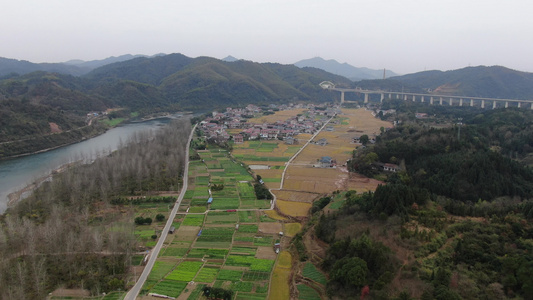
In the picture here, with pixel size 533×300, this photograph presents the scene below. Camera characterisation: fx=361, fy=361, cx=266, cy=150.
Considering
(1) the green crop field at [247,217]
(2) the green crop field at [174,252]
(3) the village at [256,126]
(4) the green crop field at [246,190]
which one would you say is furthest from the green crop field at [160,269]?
(3) the village at [256,126]

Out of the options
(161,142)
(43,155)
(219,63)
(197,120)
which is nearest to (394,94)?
(219,63)

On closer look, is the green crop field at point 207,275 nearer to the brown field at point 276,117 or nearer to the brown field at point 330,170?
the brown field at point 330,170

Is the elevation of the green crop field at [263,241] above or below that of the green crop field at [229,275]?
above

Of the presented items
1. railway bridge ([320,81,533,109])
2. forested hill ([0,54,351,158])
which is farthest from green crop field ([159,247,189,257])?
railway bridge ([320,81,533,109])

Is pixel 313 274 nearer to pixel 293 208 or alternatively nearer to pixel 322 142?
pixel 293 208

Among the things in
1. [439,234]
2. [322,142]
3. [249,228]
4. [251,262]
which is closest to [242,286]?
[251,262]

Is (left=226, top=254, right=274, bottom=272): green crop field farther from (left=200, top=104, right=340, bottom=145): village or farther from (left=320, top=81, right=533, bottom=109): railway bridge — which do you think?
(left=320, top=81, right=533, bottom=109): railway bridge
